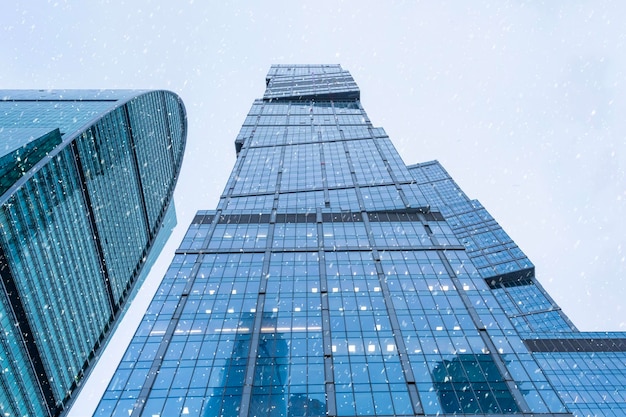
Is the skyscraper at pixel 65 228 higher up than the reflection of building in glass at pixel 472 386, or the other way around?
the skyscraper at pixel 65 228

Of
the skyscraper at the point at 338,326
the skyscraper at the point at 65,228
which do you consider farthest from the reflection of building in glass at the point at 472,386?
the skyscraper at the point at 65,228

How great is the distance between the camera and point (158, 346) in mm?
41094

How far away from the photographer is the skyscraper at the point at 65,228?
68375 mm

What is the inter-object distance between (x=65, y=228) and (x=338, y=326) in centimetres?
5493

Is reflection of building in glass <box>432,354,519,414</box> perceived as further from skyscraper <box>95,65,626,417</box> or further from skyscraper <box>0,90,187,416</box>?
skyscraper <box>0,90,187,416</box>

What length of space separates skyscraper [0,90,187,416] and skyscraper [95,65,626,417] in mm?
24889

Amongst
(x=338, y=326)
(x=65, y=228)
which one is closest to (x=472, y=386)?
(x=338, y=326)

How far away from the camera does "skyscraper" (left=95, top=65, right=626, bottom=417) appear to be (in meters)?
35.3

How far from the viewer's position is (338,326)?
1698 inches

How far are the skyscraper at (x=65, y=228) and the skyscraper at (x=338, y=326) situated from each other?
81.7ft

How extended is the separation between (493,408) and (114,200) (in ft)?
278

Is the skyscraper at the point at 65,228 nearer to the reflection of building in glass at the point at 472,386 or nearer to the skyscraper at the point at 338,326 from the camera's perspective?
the skyscraper at the point at 338,326

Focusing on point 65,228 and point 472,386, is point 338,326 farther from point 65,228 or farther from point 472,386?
point 65,228

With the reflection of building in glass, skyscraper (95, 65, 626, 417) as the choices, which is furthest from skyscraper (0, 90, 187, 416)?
the reflection of building in glass
